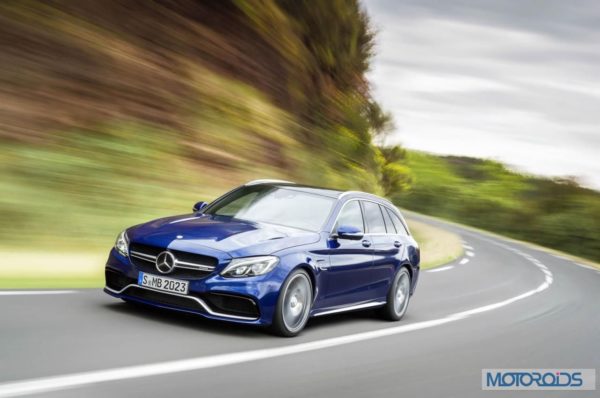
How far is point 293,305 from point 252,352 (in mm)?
936

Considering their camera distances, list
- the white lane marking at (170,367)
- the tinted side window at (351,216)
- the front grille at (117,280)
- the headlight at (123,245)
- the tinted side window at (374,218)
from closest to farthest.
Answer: the white lane marking at (170,367) → the front grille at (117,280) → the headlight at (123,245) → the tinted side window at (351,216) → the tinted side window at (374,218)

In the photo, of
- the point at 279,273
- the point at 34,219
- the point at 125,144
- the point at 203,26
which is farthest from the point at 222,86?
the point at 279,273

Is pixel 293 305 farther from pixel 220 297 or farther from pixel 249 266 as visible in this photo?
pixel 220 297

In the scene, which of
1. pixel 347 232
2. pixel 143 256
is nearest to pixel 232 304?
pixel 143 256

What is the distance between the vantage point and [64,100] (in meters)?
16.3

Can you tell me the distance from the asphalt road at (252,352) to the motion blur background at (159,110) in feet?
9.55

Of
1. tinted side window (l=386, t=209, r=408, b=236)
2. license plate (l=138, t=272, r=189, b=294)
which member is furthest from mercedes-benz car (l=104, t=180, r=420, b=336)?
tinted side window (l=386, t=209, r=408, b=236)

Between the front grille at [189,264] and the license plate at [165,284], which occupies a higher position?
the front grille at [189,264]

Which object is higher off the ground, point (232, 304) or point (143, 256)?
point (143, 256)

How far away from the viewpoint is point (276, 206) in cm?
895

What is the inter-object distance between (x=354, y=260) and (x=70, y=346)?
138 inches

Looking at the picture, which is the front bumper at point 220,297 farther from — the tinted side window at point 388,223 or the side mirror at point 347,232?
the tinted side window at point 388,223

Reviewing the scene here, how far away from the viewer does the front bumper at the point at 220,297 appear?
24.4 ft

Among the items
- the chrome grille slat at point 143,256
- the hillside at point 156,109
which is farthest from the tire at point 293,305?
the hillside at point 156,109
